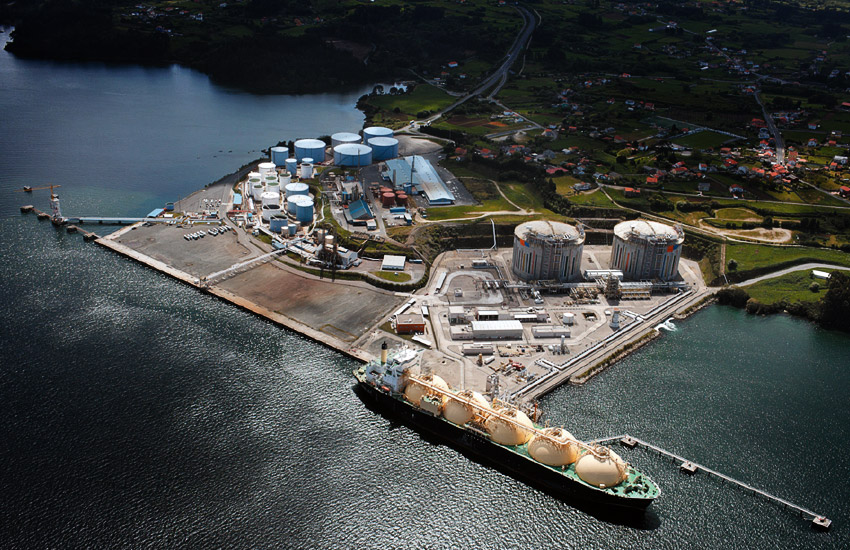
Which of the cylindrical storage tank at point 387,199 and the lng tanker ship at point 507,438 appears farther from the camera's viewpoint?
the cylindrical storage tank at point 387,199

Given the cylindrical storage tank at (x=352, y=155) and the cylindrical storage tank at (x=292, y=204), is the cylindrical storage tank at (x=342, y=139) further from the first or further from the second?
the cylindrical storage tank at (x=292, y=204)

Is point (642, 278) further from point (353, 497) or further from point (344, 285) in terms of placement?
point (353, 497)

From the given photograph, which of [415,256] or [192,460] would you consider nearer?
[192,460]

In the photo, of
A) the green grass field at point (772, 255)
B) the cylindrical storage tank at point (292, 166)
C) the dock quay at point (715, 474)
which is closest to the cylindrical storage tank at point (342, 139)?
the cylindrical storage tank at point (292, 166)

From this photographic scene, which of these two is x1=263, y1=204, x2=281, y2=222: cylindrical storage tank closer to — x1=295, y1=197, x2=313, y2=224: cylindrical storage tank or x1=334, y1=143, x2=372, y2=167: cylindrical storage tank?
x1=295, y1=197, x2=313, y2=224: cylindrical storage tank

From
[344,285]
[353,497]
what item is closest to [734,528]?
[353,497]

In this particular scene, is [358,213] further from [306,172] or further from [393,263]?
[306,172]
